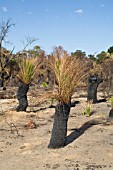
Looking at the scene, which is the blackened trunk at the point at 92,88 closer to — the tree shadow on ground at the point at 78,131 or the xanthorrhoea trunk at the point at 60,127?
the tree shadow on ground at the point at 78,131

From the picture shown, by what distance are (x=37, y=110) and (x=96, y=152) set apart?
23.3ft

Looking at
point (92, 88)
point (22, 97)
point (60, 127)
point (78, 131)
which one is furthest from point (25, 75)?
point (60, 127)

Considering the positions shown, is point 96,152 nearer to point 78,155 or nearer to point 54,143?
point 78,155

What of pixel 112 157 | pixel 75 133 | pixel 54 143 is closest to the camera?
pixel 112 157

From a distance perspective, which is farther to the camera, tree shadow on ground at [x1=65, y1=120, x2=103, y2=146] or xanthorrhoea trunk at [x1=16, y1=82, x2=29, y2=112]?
xanthorrhoea trunk at [x1=16, y1=82, x2=29, y2=112]

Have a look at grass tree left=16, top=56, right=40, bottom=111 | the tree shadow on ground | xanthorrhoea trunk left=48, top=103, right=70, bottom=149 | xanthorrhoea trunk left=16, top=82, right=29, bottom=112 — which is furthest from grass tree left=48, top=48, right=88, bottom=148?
xanthorrhoea trunk left=16, top=82, right=29, bottom=112

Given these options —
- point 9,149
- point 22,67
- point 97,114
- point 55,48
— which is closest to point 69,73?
point 55,48

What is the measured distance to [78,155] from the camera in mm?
6254

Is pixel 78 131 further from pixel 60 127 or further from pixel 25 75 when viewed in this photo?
pixel 25 75

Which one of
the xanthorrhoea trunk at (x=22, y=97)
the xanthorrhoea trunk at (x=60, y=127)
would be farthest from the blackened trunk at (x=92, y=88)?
the xanthorrhoea trunk at (x=60, y=127)

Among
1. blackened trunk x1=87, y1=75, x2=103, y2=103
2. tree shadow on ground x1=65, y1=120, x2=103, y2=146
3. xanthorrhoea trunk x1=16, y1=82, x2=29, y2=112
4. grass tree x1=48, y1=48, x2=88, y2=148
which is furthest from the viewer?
blackened trunk x1=87, y1=75, x2=103, y2=103

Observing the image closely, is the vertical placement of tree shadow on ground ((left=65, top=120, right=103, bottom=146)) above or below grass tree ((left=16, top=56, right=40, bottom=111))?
below

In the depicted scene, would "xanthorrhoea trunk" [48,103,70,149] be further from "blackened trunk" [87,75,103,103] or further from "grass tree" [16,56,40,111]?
"blackened trunk" [87,75,103,103]

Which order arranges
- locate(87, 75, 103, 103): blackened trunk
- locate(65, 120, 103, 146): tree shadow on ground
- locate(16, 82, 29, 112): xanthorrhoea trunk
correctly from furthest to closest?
1. locate(87, 75, 103, 103): blackened trunk
2. locate(16, 82, 29, 112): xanthorrhoea trunk
3. locate(65, 120, 103, 146): tree shadow on ground
